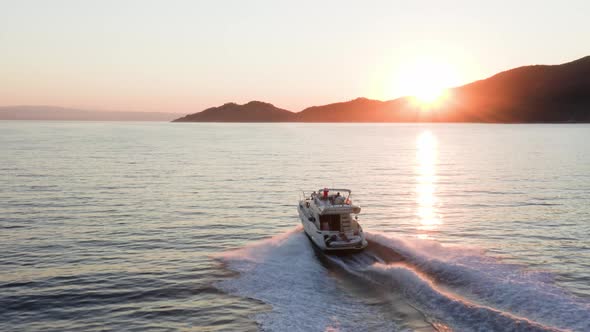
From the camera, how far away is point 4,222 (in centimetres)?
4156

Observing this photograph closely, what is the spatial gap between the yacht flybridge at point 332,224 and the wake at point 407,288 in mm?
899

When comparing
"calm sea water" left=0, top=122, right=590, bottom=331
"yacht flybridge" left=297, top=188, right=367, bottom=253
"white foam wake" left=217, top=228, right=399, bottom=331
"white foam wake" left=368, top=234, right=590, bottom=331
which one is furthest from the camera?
"yacht flybridge" left=297, top=188, right=367, bottom=253

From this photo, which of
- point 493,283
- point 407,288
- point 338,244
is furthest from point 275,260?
point 493,283

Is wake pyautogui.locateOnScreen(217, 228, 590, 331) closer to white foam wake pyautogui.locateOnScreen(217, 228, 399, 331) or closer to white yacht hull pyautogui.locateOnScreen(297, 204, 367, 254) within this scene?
white foam wake pyautogui.locateOnScreen(217, 228, 399, 331)

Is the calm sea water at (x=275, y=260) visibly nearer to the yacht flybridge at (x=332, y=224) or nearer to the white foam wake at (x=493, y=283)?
the white foam wake at (x=493, y=283)

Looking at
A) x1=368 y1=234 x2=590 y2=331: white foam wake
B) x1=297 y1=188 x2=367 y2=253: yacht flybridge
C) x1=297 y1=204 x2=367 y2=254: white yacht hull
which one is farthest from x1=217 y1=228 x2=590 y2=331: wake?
x1=297 y1=188 x2=367 y2=253: yacht flybridge

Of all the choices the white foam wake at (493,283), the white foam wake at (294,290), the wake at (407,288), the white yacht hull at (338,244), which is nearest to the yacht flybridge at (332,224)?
the white yacht hull at (338,244)

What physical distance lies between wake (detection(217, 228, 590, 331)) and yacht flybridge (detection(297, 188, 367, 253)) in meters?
0.90

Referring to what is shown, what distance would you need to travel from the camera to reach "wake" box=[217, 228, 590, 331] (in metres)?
22.6

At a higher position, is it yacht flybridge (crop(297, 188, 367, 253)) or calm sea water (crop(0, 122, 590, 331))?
yacht flybridge (crop(297, 188, 367, 253))

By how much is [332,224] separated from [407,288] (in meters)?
12.1

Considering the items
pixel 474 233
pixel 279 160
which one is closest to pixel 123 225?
pixel 474 233

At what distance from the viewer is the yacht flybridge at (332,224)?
113 feet

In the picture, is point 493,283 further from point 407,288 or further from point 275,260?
point 275,260
